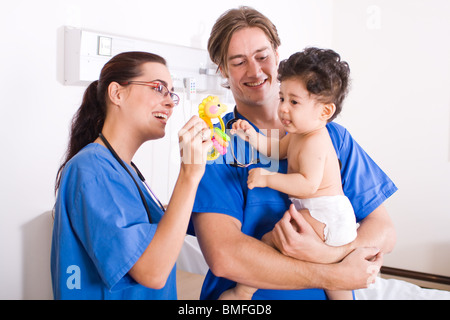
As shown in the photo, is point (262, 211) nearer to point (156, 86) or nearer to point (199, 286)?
point (156, 86)

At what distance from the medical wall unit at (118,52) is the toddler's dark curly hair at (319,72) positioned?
3.31ft

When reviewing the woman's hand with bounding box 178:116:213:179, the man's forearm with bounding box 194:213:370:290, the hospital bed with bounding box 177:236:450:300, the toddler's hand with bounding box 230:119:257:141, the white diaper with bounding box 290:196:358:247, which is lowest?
the hospital bed with bounding box 177:236:450:300

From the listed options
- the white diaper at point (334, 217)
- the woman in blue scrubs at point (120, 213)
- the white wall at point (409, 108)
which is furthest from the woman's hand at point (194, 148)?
the white wall at point (409, 108)

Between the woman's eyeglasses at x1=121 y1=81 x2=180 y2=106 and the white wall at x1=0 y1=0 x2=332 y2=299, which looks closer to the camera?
the woman's eyeglasses at x1=121 y1=81 x2=180 y2=106

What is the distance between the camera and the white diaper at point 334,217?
119 centimetres

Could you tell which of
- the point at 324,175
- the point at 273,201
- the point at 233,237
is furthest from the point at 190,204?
the point at 324,175

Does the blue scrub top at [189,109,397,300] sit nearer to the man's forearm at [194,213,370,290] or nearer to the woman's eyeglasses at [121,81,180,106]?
the man's forearm at [194,213,370,290]

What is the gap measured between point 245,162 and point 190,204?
362mm

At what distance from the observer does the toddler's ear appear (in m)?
1.24

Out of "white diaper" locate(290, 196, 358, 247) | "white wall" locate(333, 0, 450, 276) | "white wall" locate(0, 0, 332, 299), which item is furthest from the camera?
"white wall" locate(333, 0, 450, 276)

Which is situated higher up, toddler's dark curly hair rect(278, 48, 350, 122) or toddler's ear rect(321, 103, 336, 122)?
toddler's dark curly hair rect(278, 48, 350, 122)

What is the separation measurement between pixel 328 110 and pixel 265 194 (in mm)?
332

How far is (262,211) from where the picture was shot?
1.23 m

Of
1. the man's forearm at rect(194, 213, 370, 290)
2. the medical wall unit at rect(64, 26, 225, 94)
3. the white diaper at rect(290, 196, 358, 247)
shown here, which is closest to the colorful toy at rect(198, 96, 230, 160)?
the man's forearm at rect(194, 213, 370, 290)
